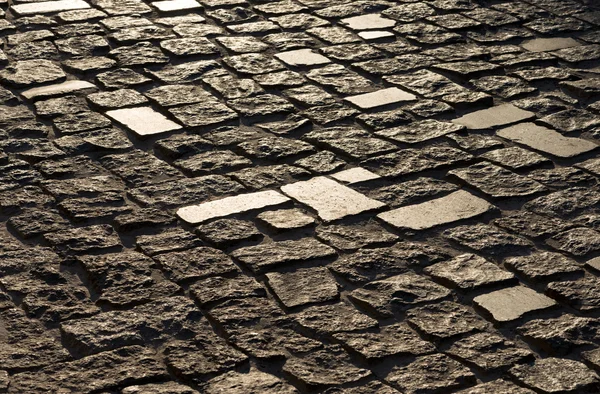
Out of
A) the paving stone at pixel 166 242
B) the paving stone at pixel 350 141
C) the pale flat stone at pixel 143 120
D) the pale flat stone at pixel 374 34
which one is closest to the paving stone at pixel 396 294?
the paving stone at pixel 166 242

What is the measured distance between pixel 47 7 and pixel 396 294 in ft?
14.3

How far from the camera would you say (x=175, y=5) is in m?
7.77

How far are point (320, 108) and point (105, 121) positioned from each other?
1260mm

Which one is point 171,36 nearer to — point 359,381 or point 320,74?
point 320,74

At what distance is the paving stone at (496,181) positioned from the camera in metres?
5.25

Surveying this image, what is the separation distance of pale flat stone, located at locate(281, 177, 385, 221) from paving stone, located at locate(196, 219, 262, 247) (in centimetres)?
36

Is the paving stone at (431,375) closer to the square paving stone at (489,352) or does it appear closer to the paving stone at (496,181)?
the square paving stone at (489,352)

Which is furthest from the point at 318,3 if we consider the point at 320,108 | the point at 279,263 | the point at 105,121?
the point at 279,263

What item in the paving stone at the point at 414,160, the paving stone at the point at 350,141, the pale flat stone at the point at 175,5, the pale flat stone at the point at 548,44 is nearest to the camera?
the paving stone at the point at 414,160

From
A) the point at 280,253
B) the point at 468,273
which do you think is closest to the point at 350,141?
the point at 280,253

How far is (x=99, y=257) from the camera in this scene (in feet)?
15.0

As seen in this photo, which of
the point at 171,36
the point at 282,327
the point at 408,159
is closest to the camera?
the point at 282,327

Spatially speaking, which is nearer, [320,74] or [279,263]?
Result: [279,263]

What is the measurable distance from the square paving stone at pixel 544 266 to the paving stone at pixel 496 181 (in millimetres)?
596
